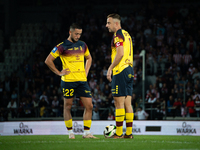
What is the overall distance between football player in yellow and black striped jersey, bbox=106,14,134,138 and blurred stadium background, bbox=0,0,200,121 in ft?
23.5

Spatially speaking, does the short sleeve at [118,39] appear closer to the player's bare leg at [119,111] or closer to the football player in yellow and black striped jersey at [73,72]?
the football player in yellow and black striped jersey at [73,72]

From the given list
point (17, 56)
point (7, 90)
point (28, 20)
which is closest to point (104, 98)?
point (7, 90)

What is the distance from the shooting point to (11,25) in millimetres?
25266

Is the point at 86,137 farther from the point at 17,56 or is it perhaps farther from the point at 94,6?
the point at 94,6

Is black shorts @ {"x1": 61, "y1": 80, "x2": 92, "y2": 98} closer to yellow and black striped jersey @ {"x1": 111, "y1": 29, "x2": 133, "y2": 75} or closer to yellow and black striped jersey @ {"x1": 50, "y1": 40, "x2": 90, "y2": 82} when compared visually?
yellow and black striped jersey @ {"x1": 50, "y1": 40, "x2": 90, "y2": 82}

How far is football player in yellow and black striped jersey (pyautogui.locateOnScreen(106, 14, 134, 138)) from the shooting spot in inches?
298

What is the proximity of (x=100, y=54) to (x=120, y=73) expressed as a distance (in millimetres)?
12542

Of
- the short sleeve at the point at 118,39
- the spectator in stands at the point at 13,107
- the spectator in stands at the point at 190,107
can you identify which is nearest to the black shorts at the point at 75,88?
the short sleeve at the point at 118,39

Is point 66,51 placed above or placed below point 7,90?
above

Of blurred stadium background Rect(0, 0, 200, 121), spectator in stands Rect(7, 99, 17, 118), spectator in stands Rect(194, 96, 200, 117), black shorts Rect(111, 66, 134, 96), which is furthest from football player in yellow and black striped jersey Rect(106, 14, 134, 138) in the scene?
spectator in stands Rect(7, 99, 17, 118)

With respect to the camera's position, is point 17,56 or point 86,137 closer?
point 86,137

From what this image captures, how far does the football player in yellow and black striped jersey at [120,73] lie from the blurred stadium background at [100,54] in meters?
7.17

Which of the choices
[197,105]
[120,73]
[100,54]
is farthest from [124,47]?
[100,54]

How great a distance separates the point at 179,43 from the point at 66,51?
1253 cm
